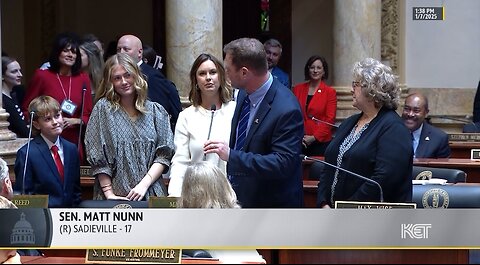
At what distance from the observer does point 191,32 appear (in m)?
10.5

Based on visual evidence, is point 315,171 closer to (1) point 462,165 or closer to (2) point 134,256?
(1) point 462,165

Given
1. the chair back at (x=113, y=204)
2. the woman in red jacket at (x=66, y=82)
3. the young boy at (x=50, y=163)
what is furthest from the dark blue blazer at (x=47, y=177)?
the woman in red jacket at (x=66, y=82)

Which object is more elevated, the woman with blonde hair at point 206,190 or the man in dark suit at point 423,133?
the man in dark suit at point 423,133

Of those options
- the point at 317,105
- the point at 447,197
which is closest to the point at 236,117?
the point at 447,197

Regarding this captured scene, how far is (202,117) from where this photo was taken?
20.0ft

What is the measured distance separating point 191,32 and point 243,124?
195 inches

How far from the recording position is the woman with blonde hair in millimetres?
4711

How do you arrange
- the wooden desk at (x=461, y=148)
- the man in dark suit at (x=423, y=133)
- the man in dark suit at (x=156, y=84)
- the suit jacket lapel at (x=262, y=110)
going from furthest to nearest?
the wooden desk at (x=461, y=148), the man in dark suit at (x=423, y=133), the man in dark suit at (x=156, y=84), the suit jacket lapel at (x=262, y=110)

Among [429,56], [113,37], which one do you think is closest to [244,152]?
[429,56]

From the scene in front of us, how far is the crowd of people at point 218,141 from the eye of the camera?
538 centimetres

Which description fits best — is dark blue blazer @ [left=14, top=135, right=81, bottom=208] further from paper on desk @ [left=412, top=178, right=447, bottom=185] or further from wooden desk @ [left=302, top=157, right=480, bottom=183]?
wooden desk @ [left=302, top=157, right=480, bottom=183]

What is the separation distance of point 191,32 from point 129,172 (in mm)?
4352

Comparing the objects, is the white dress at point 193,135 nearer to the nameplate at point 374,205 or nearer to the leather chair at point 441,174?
the nameplate at point 374,205

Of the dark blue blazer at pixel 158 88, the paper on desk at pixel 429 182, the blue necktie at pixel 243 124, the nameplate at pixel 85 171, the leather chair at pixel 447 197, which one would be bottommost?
the leather chair at pixel 447 197
